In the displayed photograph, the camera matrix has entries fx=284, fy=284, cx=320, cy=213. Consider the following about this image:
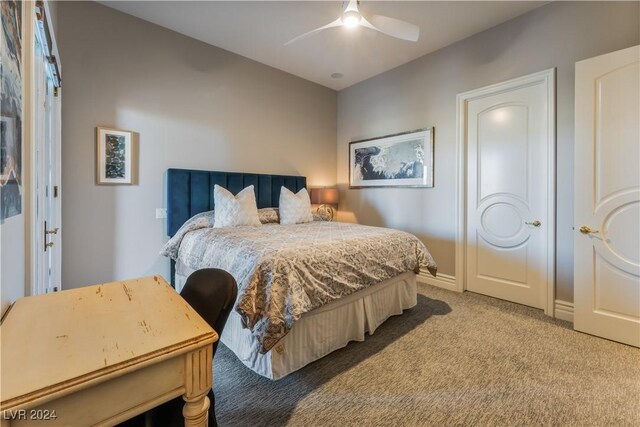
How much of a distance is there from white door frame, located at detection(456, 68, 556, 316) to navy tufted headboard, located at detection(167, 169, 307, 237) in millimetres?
2405

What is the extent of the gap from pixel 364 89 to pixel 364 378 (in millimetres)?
3968

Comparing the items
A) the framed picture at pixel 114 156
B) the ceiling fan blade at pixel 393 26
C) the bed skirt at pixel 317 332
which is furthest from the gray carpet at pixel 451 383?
the ceiling fan blade at pixel 393 26

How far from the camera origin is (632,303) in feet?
7.00

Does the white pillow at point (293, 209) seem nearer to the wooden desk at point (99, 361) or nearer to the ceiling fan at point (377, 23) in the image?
the ceiling fan at point (377, 23)

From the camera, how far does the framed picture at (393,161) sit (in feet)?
12.0

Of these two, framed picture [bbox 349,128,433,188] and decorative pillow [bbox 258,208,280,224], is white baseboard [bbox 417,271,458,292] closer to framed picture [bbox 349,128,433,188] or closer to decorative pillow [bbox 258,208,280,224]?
framed picture [bbox 349,128,433,188]

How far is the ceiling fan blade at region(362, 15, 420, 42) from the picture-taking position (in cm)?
225

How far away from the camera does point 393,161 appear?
3998mm

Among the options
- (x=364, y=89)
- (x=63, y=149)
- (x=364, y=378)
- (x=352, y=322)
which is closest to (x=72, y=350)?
(x=364, y=378)

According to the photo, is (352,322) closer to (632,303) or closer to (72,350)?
(72,350)

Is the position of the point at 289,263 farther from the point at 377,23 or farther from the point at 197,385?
the point at 377,23

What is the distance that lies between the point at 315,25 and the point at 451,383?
11.2 feet

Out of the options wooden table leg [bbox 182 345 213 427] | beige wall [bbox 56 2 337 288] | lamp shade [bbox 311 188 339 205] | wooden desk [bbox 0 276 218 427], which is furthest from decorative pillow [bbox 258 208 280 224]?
wooden table leg [bbox 182 345 213 427]

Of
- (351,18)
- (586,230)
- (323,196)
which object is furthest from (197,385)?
(323,196)
